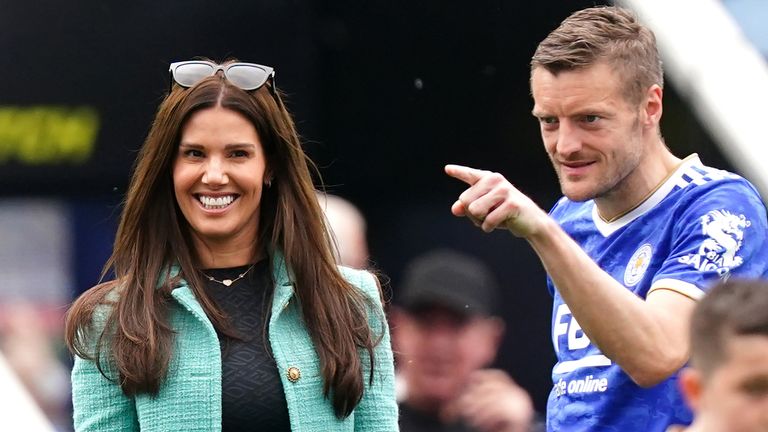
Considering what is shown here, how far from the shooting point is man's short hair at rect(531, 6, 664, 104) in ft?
10.4

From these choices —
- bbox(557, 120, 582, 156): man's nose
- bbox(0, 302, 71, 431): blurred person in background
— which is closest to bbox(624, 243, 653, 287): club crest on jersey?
bbox(557, 120, 582, 156): man's nose

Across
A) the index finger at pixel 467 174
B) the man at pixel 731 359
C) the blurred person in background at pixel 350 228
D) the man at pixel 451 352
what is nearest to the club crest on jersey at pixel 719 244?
the index finger at pixel 467 174

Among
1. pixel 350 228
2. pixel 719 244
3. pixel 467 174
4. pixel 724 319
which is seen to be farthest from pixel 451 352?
pixel 724 319

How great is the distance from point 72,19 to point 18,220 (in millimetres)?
618

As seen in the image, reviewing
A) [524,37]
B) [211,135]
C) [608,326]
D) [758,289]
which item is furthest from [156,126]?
[524,37]

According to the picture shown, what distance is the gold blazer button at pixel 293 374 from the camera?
10.3ft

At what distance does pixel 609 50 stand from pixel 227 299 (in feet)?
3.03

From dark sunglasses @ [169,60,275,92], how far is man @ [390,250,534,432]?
57.4 inches

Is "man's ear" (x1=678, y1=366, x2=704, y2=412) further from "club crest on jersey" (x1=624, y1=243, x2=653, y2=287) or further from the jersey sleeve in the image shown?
"club crest on jersey" (x1=624, y1=243, x2=653, y2=287)

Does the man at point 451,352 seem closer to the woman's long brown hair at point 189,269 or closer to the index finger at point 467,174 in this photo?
the woman's long brown hair at point 189,269

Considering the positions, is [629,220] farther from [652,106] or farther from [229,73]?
[229,73]

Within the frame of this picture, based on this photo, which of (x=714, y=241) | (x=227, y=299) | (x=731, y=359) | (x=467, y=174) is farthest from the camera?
(x=227, y=299)

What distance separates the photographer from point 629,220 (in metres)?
3.22

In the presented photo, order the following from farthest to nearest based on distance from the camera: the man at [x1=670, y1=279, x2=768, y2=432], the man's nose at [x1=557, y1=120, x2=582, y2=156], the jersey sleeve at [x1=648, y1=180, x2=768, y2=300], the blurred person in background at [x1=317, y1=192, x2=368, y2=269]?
the blurred person in background at [x1=317, y1=192, x2=368, y2=269] → the man's nose at [x1=557, y1=120, x2=582, y2=156] → the jersey sleeve at [x1=648, y1=180, x2=768, y2=300] → the man at [x1=670, y1=279, x2=768, y2=432]
